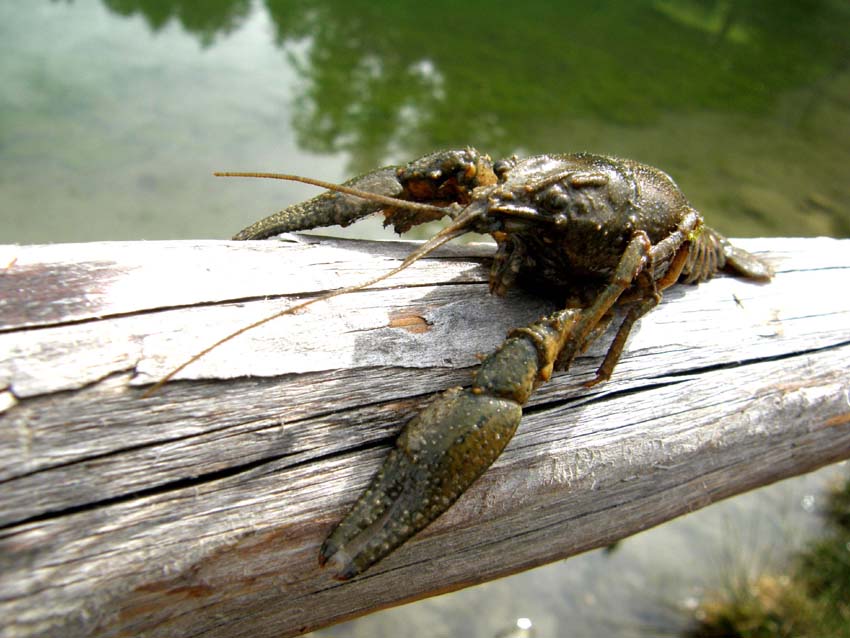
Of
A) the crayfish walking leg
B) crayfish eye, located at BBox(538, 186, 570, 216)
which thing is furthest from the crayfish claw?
crayfish eye, located at BBox(538, 186, 570, 216)

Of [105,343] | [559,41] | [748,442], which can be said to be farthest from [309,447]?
[559,41]

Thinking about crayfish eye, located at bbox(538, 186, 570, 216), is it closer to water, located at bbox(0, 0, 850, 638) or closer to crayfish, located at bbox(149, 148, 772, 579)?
crayfish, located at bbox(149, 148, 772, 579)

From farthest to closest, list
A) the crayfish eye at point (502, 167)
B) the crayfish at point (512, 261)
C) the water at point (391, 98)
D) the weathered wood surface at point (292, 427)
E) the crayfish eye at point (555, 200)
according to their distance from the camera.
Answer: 1. the water at point (391, 98)
2. the crayfish eye at point (502, 167)
3. the crayfish eye at point (555, 200)
4. the crayfish at point (512, 261)
5. the weathered wood surface at point (292, 427)

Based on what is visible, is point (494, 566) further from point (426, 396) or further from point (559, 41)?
point (559, 41)

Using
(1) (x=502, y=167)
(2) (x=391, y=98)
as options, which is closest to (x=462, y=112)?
(2) (x=391, y=98)

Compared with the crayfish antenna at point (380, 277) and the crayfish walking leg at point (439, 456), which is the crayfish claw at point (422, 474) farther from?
the crayfish antenna at point (380, 277)

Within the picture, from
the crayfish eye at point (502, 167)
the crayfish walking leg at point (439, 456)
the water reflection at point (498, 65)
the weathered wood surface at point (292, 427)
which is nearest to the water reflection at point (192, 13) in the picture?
the water reflection at point (498, 65)
